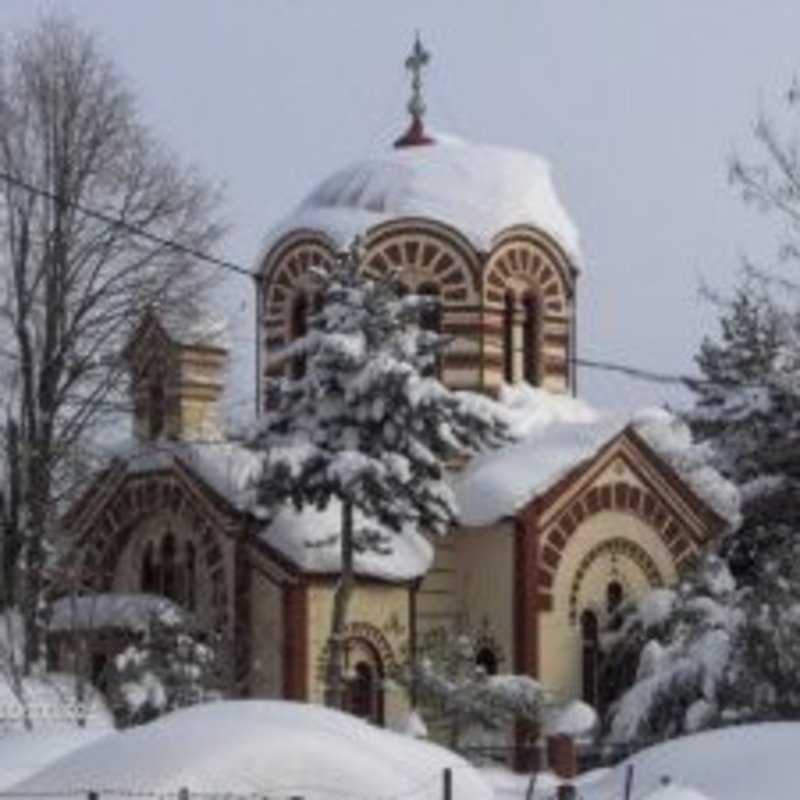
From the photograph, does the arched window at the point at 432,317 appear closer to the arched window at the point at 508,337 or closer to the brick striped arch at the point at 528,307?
the brick striped arch at the point at 528,307

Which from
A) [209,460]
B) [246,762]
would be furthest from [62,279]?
[246,762]

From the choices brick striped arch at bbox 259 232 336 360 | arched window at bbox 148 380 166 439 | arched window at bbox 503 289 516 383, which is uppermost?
brick striped arch at bbox 259 232 336 360

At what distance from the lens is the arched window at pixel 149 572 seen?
3703cm

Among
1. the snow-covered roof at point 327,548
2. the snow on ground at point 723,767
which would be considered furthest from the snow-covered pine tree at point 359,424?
the snow on ground at point 723,767

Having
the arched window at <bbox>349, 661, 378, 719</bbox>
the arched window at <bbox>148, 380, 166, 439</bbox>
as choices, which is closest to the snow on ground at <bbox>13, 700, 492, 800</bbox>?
the arched window at <bbox>349, 661, 378, 719</bbox>

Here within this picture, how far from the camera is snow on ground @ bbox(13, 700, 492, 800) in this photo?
45.1 ft

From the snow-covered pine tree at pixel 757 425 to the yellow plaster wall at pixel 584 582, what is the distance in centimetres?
131

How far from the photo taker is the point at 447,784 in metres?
13.5

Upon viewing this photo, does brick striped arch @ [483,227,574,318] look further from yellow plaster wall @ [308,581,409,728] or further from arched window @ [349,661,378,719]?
arched window @ [349,661,378,719]

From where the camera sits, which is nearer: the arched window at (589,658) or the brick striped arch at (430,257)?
the arched window at (589,658)

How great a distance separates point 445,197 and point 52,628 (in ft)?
31.2

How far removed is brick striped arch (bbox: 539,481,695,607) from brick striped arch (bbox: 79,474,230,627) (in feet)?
16.0

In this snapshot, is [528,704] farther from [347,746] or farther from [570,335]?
[347,746]

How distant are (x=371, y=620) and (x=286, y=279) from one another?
705 cm
